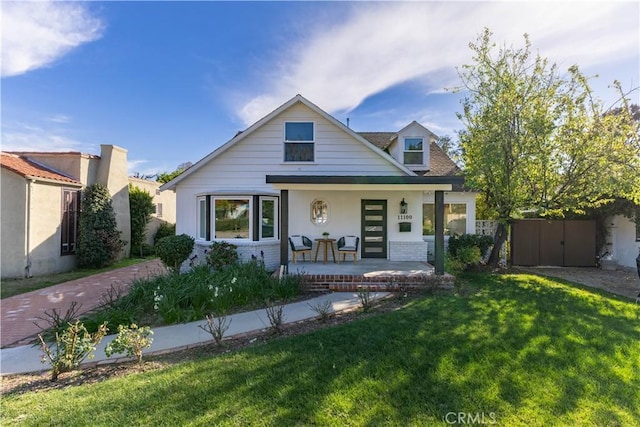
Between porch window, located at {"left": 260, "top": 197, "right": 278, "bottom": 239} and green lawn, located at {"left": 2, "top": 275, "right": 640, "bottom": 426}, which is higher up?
porch window, located at {"left": 260, "top": 197, "right": 278, "bottom": 239}

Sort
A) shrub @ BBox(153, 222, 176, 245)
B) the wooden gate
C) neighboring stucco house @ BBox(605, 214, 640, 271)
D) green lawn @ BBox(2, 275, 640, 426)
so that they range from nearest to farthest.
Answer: green lawn @ BBox(2, 275, 640, 426), neighboring stucco house @ BBox(605, 214, 640, 271), the wooden gate, shrub @ BBox(153, 222, 176, 245)

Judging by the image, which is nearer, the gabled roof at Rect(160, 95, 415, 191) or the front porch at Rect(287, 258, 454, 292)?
the front porch at Rect(287, 258, 454, 292)

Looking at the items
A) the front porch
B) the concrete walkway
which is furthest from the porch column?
the concrete walkway

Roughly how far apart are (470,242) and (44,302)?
599 inches

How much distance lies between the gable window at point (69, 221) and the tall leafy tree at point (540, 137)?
690 inches

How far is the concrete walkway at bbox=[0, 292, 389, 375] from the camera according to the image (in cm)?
504

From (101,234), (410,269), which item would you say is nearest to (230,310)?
(410,269)

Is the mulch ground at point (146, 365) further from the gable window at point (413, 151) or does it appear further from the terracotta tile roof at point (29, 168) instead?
the terracotta tile roof at point (29, 168)

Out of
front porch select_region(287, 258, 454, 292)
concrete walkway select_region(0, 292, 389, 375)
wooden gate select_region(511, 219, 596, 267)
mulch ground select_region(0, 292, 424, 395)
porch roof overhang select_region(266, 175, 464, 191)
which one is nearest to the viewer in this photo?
mulch ground select_region(0, 292, 424, 395)

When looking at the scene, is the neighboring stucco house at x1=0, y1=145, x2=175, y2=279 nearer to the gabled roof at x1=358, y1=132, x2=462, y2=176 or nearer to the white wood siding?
the white wood siding

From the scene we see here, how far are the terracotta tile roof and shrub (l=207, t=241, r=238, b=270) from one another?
809 cm

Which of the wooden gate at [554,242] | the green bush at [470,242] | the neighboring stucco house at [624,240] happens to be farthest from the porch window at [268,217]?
the neighboring stucco house at [624,240]

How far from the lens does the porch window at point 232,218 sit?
1192 cm

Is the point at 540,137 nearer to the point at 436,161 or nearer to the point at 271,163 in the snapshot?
the point at 436,161
